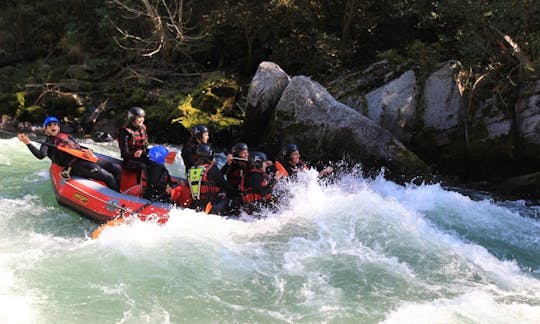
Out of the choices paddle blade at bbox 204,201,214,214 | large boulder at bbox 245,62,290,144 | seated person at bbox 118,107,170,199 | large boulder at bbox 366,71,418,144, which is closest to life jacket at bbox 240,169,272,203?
paddle blade at bbox 204,201,214,214

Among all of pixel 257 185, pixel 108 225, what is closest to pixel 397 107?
pixel 257 185

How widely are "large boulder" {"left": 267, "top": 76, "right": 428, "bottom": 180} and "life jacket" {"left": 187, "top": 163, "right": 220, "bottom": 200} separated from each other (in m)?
4.11

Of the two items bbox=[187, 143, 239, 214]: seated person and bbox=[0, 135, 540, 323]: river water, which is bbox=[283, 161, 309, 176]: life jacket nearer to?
bbox=[0, 135, 540, 323]: river water

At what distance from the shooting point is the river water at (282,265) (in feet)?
14.7

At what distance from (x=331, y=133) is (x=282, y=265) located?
16.0 ft

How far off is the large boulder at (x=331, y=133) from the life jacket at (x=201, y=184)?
4106 mm

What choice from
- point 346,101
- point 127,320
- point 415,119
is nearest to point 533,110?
point 415,119

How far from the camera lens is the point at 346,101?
10.9 m

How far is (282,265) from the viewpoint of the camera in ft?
17.8

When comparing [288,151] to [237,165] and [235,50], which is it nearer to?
[237,165]

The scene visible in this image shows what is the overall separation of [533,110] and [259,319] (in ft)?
26.3

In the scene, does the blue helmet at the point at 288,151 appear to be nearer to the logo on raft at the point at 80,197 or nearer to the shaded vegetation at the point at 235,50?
the logo on raft at the point at 80,197

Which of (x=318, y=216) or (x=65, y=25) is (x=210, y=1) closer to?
(x=65, y=25)

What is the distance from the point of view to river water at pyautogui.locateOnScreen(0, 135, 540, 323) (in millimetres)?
4480
